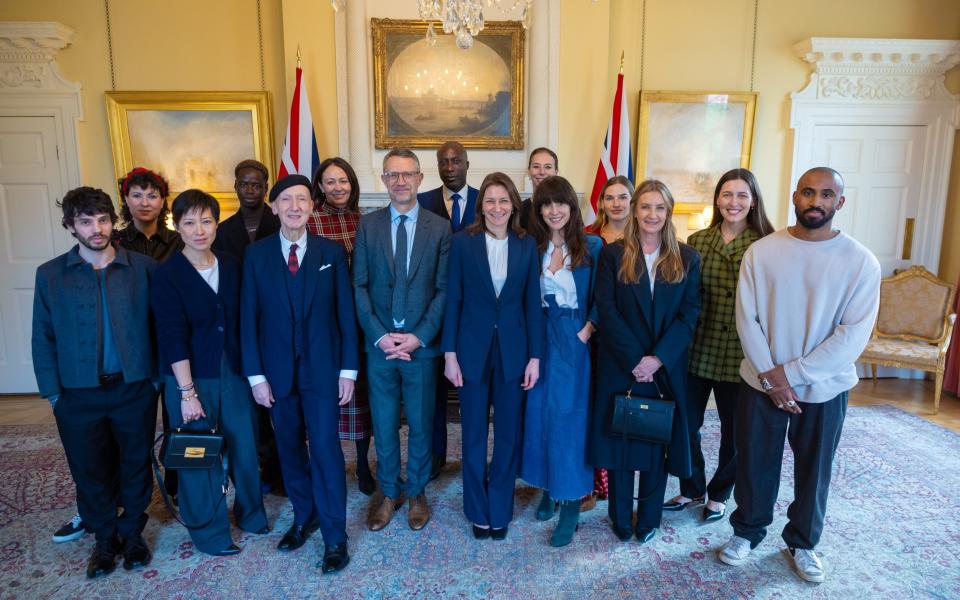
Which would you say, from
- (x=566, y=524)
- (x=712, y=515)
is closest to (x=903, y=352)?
(x=712, y=515)

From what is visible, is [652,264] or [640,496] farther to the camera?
[640,496]

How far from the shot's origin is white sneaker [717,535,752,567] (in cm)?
234

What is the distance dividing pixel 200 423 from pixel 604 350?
1782 mm

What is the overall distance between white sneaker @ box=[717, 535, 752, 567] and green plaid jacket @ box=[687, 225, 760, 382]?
703mm

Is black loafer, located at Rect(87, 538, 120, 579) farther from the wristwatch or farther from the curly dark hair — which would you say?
the wristwatch

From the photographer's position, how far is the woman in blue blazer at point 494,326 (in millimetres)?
2328

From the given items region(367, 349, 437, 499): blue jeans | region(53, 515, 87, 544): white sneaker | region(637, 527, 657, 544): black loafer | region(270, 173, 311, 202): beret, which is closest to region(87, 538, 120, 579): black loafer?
region(53, 515, 87, 544): white sneaker

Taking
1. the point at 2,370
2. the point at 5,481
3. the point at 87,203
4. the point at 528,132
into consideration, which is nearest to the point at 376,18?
the point at 528,132

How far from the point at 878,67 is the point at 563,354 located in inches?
181

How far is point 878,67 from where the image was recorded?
15.8ft

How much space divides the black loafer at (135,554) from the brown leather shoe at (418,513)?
1.15 m

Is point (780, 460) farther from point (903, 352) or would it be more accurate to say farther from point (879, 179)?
point (879, 179)

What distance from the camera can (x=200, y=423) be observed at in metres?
2.36

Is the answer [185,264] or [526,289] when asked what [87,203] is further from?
[526,289]
